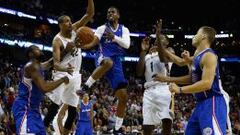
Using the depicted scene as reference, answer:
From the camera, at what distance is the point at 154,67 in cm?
903

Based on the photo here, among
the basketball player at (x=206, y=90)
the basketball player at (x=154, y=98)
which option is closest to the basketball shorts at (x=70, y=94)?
the basketball player at (x=154, y=98)

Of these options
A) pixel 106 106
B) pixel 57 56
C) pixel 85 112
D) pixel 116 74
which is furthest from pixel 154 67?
pixel 106 106

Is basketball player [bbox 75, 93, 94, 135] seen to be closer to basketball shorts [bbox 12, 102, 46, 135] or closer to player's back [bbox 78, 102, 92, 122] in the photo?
player's back [bbox 78, 102, 92, 122]

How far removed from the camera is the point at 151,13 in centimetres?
3528

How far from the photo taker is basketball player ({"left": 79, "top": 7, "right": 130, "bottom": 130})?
8.38m

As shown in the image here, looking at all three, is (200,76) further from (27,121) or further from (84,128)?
(84,128)

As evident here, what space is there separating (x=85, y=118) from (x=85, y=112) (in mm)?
150

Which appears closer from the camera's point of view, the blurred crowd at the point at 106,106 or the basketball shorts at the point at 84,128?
the basketball shorts at the point at 84,128

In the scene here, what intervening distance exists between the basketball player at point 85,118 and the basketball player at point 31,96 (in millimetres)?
4074

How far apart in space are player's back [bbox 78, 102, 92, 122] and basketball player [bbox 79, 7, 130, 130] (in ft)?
7.68

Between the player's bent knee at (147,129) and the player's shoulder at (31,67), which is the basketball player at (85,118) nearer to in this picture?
the player's bent knee at (147,129)

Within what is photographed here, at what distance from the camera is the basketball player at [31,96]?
6.50m

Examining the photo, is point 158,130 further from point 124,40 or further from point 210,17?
point 210,17

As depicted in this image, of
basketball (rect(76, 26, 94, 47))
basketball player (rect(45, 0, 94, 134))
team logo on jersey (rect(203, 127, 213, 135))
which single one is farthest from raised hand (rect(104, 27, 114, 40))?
team logo on jersey (rect(203, 127, 213, 135))
